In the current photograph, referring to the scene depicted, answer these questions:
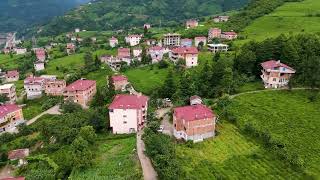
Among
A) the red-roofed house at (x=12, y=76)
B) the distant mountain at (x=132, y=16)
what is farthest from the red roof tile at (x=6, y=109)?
the distant mountain at (x=132, y=16)

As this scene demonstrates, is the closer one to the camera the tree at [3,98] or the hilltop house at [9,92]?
the tree at [3,98]

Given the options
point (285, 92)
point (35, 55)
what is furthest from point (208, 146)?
point (35, 55)

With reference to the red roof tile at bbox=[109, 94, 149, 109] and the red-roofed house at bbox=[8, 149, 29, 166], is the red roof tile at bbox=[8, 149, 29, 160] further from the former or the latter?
the red roof tile at bbox=[109, 94, 149, 109]

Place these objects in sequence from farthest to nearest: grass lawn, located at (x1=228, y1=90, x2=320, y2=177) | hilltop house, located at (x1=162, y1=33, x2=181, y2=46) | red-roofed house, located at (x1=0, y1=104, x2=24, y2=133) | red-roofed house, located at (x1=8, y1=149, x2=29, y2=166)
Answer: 1. hilltop house, located at (x1=162, y1=33, x2=181, y2=46)
2. red-roofed house, located at (x1=0, y1=104, x2=24, y2=133)
3. red-roofed house, located at (x1=8, y1=149, x2=29, y2=166)
4. grass lawn, located at (x1=228, y1=90, x2=320, y2=177)

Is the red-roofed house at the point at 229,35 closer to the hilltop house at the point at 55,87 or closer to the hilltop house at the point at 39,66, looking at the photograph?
the hilltop house at the point at 55,87

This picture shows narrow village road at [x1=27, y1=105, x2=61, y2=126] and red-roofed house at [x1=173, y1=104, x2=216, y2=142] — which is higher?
red-roofed house at [x1=173, y1=104, x2=216, y2=142]

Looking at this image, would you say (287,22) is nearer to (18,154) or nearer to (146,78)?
(146,78)

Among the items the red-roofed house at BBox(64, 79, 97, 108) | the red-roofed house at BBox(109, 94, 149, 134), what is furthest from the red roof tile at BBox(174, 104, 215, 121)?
the red-roofed house at BBox(64, 79, 97, 108)
